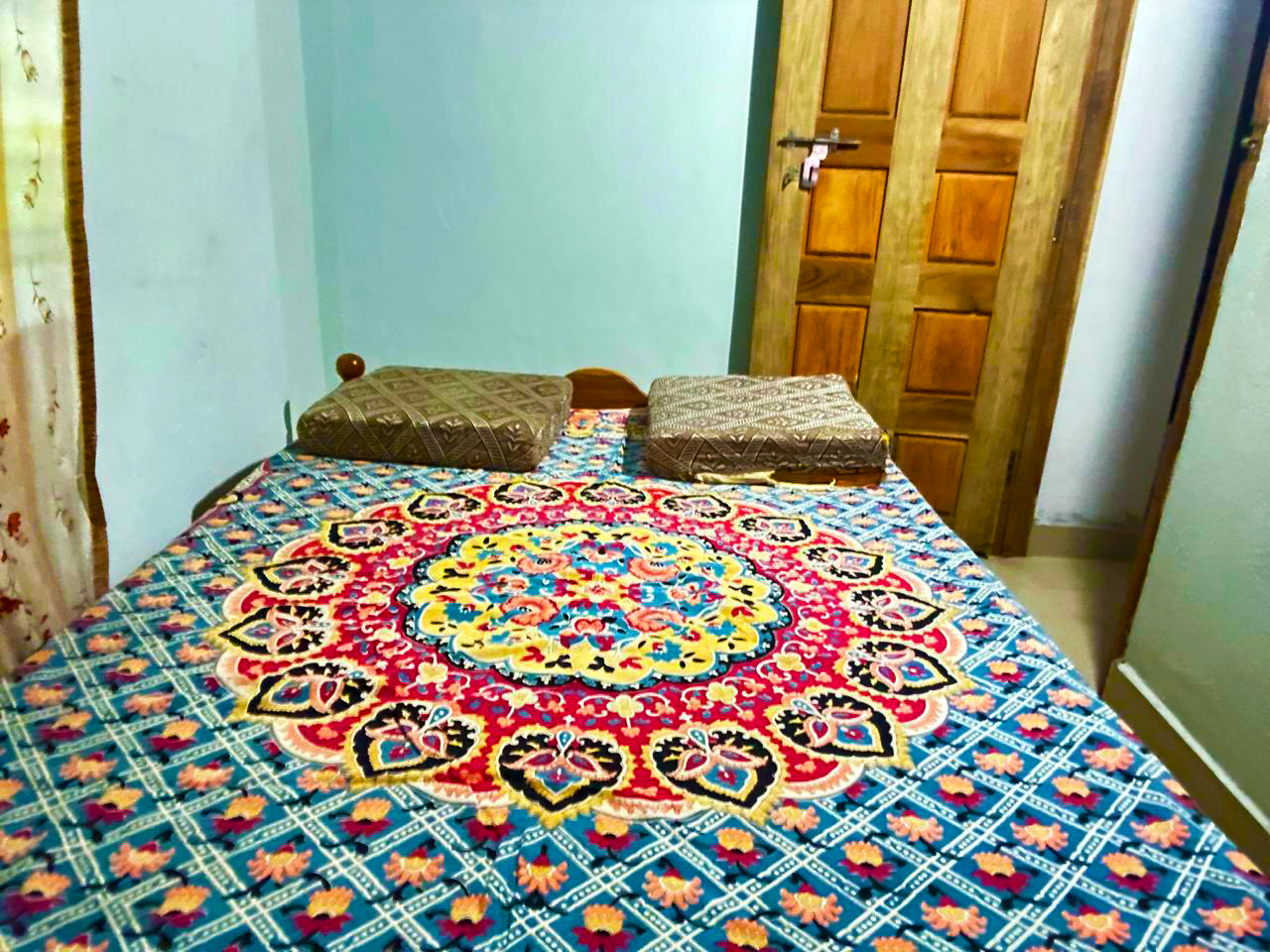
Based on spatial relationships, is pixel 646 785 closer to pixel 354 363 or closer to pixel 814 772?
pixel 814 772

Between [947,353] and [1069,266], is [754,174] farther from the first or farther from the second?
[1069,266]

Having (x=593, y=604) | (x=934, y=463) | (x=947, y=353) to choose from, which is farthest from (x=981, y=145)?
(x=593, y=604)

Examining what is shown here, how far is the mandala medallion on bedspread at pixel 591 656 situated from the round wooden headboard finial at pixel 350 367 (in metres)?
0.75

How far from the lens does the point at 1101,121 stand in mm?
2586

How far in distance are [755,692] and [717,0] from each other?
6.68 ft

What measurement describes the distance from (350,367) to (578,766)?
157cm

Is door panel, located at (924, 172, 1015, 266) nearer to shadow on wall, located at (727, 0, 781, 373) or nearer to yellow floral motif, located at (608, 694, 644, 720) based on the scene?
shadow on wall, located at (727, 0, 781, 373)

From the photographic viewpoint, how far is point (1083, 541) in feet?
10.1

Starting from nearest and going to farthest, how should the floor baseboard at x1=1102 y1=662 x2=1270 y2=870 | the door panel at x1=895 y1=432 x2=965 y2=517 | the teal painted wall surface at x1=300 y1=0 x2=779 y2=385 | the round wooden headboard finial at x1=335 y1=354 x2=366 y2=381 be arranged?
the floor baseboard at x1=1102 y1=662 x2=1270 y2=870
the round wooden headboard finial at x1=335 y1=354 x2=366 y2=381
the teal painted wall surface at x1=300 y1=0 x2=779 y2=385
the door panel at x1=895 y1=432 x2=965 y2=517

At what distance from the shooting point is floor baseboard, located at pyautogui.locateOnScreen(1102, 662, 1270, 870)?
1.75m

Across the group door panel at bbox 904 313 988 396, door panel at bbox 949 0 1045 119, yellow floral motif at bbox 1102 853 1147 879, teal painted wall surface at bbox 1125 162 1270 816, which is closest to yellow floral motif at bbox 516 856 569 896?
yellow floral motif at bbox 1102 853 1147 879

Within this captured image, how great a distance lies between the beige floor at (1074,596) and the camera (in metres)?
2.60

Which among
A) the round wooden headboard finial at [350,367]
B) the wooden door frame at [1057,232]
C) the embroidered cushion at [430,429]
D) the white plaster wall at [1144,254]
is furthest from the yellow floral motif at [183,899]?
the white plaster wall at [1144,254]

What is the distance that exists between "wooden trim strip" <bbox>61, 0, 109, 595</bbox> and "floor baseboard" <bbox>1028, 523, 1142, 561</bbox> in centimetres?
277
